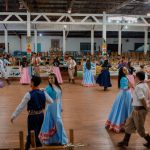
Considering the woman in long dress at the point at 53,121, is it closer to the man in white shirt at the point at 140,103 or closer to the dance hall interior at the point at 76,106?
the dance hall interior at the point at 76,106

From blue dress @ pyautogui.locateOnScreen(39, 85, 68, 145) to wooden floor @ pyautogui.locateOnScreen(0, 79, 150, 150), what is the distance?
19.4 inches

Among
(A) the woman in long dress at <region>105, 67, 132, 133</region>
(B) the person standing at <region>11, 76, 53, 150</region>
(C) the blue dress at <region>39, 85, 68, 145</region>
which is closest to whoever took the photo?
(B) the person standing at <region>11, 76, 53, 150</region>

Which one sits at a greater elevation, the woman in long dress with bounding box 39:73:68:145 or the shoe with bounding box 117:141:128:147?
the woman in long dress with bounding box 39:73:68:145

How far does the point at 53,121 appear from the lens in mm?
5070

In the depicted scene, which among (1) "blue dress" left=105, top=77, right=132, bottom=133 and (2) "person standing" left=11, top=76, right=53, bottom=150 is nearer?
(2) "person standing" left=11, top=76, right=53, bottom=150

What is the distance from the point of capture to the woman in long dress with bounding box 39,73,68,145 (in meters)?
4.93

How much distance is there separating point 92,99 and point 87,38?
1991cm

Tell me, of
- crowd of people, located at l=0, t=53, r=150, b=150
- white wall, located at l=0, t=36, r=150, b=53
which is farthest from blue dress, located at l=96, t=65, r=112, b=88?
white wall, located at l=0, t=36, r=150, b=53

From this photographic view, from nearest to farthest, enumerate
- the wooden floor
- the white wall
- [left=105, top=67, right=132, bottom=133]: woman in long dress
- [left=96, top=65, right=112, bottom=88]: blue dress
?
the wooden floor < [left=105, top=67, right=132, bottom=133]: woman in long dress < [left=96, top=65, right=112, bottom=88]: blue dress < the white wall

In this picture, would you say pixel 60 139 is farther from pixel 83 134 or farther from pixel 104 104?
pixel 104 104

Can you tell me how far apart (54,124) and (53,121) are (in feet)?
0.17

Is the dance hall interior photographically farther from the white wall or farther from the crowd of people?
the white wall

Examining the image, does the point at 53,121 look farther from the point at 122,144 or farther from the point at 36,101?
the point at 122,144

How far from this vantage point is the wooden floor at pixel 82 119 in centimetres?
550
